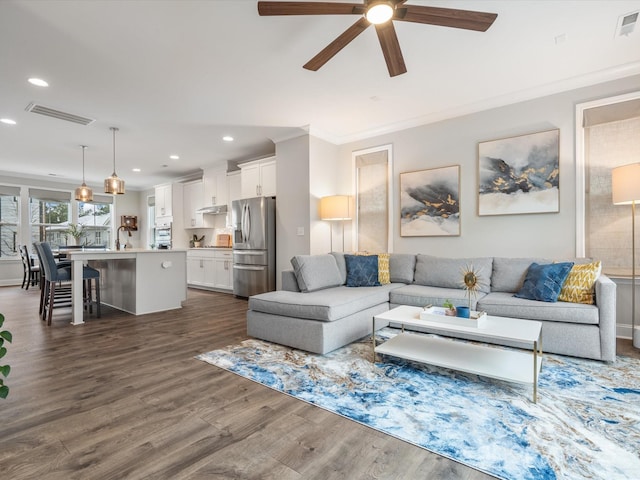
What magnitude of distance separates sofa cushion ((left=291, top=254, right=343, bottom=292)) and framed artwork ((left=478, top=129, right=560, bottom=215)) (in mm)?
2004

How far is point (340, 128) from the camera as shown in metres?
4.96

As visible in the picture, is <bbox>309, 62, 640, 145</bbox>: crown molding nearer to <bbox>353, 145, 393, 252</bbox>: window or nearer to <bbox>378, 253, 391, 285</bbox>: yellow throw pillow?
<bbox>353, 145, 393, 252</bbox>: window

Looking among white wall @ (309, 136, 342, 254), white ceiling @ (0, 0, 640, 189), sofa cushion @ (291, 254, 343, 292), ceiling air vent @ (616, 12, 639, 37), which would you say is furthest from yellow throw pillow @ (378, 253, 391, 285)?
ceiling air vent @ (616, 12, 639, 37)

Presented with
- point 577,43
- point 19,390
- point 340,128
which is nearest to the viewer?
point 19,390

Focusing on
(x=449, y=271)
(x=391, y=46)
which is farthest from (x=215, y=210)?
(x=391, y=46)

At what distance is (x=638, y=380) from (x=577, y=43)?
2.78m

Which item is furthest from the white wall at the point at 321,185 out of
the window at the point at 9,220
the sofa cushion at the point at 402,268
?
the window at the point at 9,220

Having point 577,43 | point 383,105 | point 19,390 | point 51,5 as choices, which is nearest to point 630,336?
point 577,43

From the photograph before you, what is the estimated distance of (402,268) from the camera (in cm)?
430

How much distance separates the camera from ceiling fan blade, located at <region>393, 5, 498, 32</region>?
1.97m

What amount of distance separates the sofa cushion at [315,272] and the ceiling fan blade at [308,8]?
7.66ft

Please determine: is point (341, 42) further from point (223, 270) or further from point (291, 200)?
point (223, 270)

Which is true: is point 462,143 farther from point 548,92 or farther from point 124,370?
point 124,370

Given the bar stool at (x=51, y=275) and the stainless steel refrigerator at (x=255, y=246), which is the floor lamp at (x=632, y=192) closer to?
the stainless steel refrigerator at (x=255, y=246)
